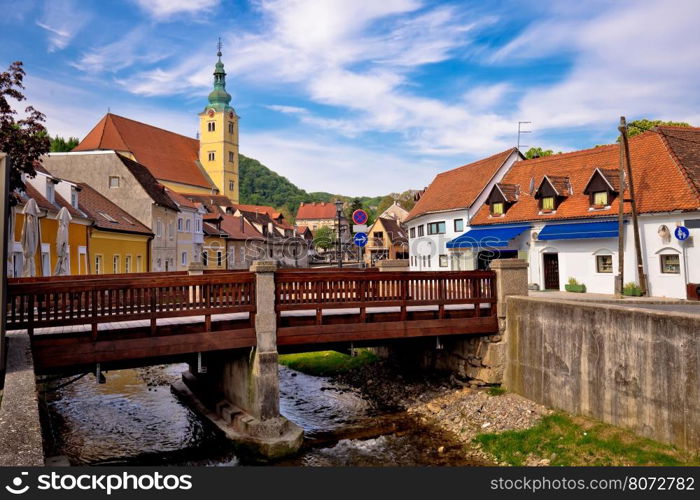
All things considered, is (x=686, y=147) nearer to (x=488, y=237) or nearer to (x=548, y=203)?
(x=548, y=203)

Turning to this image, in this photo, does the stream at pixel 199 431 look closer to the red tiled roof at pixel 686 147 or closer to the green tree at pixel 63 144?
the red tiled roof at pixel 686 147

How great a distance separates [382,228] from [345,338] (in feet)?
230

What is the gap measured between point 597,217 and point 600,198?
3.89 feet

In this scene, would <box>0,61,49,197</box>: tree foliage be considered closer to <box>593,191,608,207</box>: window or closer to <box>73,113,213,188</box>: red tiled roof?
<box>593,191,608,207</box>: window

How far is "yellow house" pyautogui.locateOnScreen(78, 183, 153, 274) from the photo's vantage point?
1150 inches

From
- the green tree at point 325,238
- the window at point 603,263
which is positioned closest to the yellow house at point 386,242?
the green tree at point 325,238

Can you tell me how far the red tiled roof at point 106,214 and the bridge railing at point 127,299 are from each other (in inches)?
737

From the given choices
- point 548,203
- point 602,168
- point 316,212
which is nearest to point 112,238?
point 548,203

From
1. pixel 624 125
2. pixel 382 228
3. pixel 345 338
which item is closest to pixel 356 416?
pixel 345 338

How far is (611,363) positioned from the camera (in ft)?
36.4

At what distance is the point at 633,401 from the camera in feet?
34.2

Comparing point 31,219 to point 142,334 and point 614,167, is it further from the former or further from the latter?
point 614,167

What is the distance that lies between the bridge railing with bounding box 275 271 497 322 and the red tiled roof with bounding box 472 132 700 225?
1373 cm

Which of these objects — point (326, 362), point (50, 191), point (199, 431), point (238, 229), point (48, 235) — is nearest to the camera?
point (199, 431)
